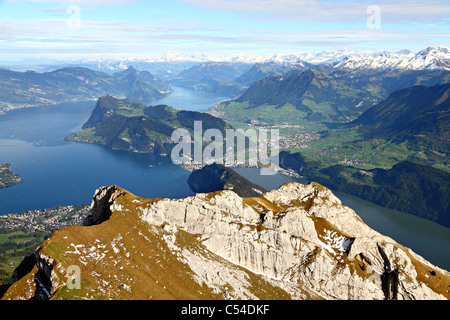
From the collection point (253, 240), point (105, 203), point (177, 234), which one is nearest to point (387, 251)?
point (253, 240)

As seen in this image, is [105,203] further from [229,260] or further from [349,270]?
[349,270]
